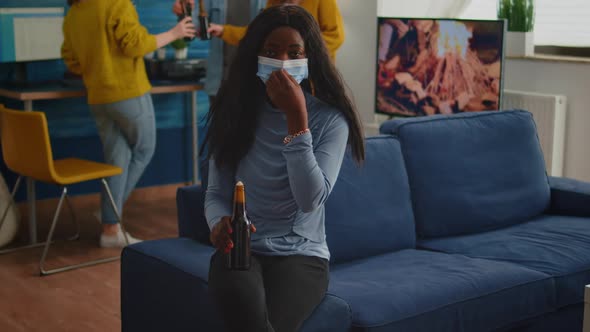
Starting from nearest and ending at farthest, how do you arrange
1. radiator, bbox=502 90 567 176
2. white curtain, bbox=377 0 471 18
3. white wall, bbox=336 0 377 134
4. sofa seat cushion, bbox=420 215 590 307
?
sofa seat cushion, bbox=420 215 590 307 < radiator, bbox=502 90 567 176 < white curtain, bbox=377 0 471 18 < white wall, bbox=336 0 377 134

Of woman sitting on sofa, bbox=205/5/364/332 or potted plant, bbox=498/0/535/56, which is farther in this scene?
potted plant, bbox=498/0/535/56

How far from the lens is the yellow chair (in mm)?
4148

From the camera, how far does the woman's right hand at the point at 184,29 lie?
15.7ft

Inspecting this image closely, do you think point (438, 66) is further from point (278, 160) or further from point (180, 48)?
point (278, 160)

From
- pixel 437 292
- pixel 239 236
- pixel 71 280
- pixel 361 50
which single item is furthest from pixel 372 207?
pixel 361 50

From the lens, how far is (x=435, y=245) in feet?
10.6

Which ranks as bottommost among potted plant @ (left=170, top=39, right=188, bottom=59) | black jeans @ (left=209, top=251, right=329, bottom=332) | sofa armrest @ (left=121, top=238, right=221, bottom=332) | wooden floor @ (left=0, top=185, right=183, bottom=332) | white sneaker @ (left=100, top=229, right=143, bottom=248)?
wooden floor @ (left=0, top=185, right=183, bottom=332)

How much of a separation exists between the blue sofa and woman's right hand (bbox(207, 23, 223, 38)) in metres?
1.87

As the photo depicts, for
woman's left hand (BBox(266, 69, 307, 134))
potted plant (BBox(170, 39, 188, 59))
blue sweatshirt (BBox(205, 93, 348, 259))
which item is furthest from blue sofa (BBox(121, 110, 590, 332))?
potted plant (BBox(170, 39, 188, 59))

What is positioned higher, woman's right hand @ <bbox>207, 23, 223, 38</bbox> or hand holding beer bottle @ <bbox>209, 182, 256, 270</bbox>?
woman's right hand @ <bbox>207, 23, 223, 38</bbox>

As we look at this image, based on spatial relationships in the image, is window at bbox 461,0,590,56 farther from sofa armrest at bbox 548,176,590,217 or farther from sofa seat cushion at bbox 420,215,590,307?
sofa seat cushion at bbox 420,215,590,307

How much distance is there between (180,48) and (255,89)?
3.21 metres

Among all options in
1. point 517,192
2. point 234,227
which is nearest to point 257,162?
point 234,227

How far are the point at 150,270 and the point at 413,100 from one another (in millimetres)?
2433
